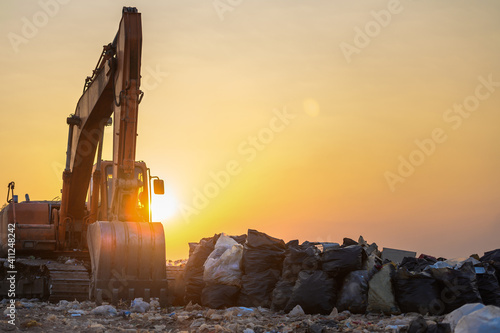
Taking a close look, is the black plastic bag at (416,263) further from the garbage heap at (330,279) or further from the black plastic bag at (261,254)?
the black plastic bag at (261,254)

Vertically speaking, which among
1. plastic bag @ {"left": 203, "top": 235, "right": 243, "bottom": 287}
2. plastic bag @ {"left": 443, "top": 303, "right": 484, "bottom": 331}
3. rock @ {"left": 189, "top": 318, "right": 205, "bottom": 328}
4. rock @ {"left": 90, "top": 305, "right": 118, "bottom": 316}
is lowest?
rock @ {"left": 189, "top": 318, "right": 205, "bottom": 328}

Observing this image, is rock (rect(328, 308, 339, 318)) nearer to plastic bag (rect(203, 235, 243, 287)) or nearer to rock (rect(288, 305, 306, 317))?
rock (rect(288, 305, 306, 317))

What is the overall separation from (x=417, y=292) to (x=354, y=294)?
0.80m

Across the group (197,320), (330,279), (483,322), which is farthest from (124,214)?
(483,322)

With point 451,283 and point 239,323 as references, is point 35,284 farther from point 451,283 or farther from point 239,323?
point 451,283

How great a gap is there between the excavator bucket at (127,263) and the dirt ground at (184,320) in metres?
0.21

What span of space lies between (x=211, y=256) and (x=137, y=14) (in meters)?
3.98

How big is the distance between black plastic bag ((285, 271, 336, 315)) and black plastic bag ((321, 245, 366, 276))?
134 millimetres

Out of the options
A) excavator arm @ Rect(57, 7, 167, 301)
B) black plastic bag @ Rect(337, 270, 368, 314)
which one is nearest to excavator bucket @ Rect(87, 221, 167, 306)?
excavator arm @ Rect(57, 7, 167, 301)

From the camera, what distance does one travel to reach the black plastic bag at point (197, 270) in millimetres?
10195

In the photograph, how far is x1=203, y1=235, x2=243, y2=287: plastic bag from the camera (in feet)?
32.1

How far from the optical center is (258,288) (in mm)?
9531

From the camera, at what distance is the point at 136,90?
10000 mm

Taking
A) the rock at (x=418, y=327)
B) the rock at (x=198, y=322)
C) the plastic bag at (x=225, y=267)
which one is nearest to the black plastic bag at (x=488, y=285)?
the rock at (x=418, y=327)
